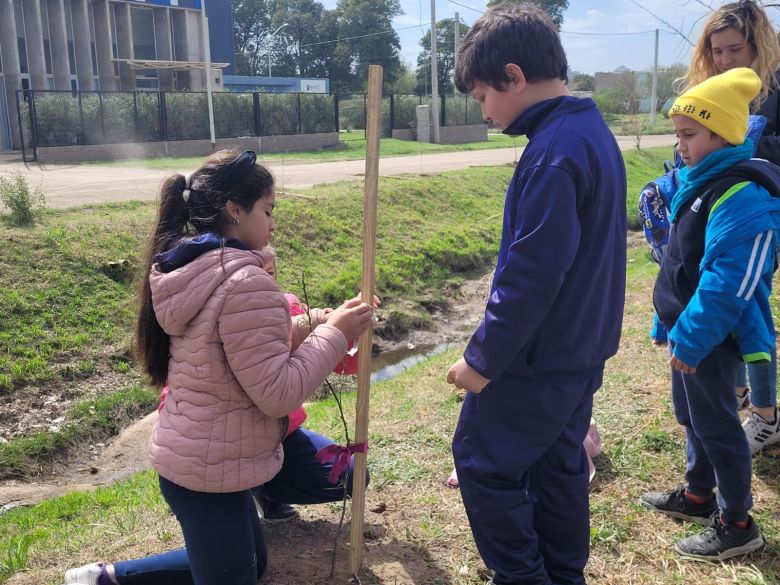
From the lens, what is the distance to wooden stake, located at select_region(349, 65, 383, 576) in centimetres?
250

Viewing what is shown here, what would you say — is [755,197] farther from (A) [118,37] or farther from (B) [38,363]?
(A) [118,37]

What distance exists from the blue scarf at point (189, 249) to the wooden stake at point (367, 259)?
0.48m

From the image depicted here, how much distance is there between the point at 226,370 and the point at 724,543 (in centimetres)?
198

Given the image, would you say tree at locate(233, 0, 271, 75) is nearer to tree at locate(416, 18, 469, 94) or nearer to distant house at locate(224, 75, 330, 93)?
tree at locate(416, 18, 469, 94)

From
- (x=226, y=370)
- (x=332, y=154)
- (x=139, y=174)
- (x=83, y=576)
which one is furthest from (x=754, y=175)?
(x=332, y=154)

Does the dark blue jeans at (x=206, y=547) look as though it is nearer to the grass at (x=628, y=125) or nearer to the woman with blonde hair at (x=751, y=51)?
the woman with blonde hair at (x=751, y=51)

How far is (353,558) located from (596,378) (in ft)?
3.67

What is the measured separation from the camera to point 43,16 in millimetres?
28484

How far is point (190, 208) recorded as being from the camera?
2.38 meters

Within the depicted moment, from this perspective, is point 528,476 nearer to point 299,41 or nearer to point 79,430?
point 79,430

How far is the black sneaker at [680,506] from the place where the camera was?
3080 millimetres

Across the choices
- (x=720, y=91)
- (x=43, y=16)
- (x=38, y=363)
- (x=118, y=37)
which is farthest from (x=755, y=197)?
(x=118, y=37)

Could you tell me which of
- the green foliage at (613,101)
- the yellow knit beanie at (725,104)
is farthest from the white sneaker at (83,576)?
the green foliage at (613,101)

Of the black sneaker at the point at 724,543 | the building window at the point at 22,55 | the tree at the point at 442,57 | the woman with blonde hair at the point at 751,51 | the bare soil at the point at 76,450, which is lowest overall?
the bare soil at the point at 76,450
